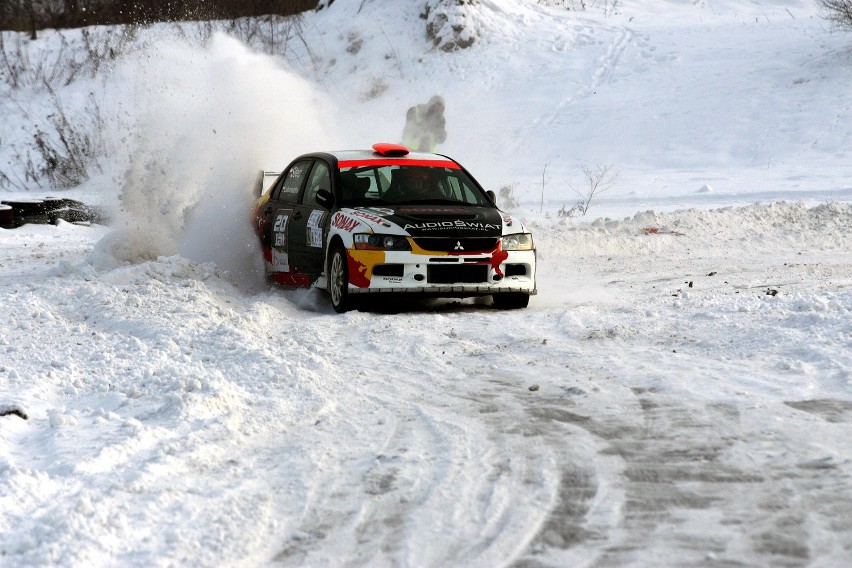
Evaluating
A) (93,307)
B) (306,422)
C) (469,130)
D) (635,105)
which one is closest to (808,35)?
(635,105)

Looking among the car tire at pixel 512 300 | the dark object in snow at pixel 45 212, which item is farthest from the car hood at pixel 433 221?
the dark object in snow at pixel 45 212

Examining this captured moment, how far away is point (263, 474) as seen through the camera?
187 inches

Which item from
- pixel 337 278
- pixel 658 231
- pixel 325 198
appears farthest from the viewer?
pixel 658 231

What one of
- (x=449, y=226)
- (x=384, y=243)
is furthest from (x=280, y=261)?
(x=449, y=226)

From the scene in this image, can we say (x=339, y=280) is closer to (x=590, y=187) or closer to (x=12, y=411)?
(x=12, y=411)

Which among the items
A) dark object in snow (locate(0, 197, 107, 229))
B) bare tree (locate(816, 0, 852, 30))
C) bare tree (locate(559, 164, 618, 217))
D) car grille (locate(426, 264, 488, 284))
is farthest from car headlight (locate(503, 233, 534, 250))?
bare tree (locate(816, 0, 852, 30))

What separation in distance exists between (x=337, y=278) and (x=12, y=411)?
4153 mm

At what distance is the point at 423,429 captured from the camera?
5477 millimetres

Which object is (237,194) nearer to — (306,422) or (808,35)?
(306,422)

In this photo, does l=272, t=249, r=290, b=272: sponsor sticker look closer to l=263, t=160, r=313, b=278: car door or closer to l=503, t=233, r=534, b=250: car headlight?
l=263, t=160, r=313, b=278: car door

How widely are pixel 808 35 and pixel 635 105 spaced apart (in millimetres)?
6807

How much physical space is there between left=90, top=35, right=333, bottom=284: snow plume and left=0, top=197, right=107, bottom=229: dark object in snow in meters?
2.79

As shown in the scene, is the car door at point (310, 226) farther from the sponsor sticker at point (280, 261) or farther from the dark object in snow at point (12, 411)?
the dark object in snow at point (12, 411)

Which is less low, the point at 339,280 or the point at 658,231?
the point at 658,231
